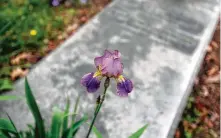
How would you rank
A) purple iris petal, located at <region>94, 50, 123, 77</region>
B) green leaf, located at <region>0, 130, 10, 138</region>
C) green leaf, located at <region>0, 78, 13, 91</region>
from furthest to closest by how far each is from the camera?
green leaf, located at <region>0, 78, 13, 91</region>, green leaf, located at <region>0, 130, 10, 138</region>, purple iris petal, located at <region>94, 50, 123, 77</region>

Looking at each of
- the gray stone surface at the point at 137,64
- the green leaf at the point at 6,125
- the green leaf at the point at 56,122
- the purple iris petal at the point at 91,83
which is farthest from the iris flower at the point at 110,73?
the gray stone surface at the point at 137,64

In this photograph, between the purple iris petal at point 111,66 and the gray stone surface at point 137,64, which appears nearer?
the purple iris petal at point 111,66

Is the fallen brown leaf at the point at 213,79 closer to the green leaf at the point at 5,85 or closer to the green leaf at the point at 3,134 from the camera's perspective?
the green leaf at the point at 5,85

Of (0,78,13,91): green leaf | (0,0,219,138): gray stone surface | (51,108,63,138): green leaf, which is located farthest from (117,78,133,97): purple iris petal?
(0,78,13,91): green leaf

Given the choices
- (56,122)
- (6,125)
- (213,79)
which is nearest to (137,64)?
(213,79)

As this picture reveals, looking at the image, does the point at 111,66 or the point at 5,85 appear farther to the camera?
the point at 5,85

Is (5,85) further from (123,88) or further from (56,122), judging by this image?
(123,88)

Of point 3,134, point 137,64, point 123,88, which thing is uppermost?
point 123,88

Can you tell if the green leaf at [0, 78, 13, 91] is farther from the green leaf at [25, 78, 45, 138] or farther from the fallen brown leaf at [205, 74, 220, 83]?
the fallen brown leaf at [205, 74, 220, 83]

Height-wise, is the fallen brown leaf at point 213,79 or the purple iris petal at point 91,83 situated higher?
the purple iris petal at point 91,83
